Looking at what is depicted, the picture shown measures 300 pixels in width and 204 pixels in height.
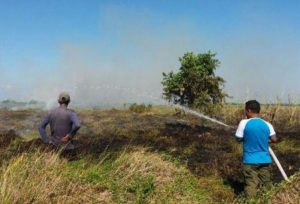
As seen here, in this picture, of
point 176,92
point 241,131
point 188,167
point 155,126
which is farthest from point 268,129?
point 176,92

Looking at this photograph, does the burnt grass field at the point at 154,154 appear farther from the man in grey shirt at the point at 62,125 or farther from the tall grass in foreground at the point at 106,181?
the man in grey shirt at the point at 62,125

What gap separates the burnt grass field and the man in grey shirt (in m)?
0.26

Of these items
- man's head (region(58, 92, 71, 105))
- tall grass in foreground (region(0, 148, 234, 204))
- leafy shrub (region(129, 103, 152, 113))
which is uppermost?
man's head (region(58, 92, 71, 105))

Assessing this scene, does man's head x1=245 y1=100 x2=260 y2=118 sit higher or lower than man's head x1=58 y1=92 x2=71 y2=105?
higher

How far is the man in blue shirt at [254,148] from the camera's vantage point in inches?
411

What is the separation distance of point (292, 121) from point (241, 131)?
15.2 meters

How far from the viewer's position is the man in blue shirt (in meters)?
10.4

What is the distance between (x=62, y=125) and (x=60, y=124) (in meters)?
0.05

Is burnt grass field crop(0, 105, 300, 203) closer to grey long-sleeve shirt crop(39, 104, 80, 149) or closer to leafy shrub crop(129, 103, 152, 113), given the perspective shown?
grey long-sleeve shirt crop(39, 104, 80, 149)

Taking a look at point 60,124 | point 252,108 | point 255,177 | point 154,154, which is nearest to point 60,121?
point 60,124

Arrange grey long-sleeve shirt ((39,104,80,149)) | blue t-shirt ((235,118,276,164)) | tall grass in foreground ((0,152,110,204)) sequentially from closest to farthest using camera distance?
1. tall grass in foreground ((0,152,110,204))
2. blue t-shirt ((235,118,276,164))
3. grey long-sleeve shirt ((39,104,80,149))

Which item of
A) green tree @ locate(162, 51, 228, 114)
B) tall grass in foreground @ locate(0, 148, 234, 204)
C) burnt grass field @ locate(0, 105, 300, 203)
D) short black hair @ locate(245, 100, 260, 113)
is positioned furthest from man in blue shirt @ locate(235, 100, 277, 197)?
green tree @ locate(162, 51, 228, 114)

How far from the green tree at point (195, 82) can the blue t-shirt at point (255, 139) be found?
58.9ft

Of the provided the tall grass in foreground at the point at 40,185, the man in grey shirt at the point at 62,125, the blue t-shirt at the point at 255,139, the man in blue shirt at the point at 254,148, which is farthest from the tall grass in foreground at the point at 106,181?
the blue t-shirt at the point at 255,139
